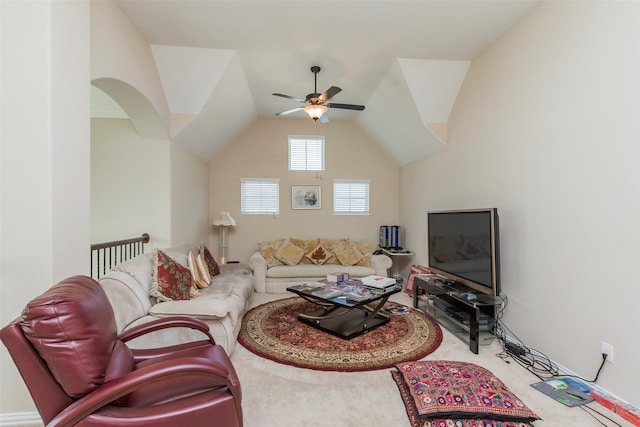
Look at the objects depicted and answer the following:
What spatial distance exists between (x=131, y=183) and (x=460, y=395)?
4234 millimetres

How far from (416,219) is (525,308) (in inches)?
104

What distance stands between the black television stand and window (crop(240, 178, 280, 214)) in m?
3.26

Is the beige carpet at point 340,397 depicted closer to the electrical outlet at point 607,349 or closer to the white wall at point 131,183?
the electrical outlet at point 607,349

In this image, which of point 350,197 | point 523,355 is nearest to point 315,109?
point 350,197

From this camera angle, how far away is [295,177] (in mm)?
5902

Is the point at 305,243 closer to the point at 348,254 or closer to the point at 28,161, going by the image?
the point at 348,254

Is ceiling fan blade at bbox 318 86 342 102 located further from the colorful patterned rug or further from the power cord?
the power cord

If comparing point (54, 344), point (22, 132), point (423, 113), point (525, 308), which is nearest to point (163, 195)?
point (22, 132)

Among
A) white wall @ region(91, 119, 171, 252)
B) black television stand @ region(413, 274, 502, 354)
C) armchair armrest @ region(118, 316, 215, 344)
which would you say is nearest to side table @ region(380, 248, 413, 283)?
black television stand @ region(413, 274, 502, 354)

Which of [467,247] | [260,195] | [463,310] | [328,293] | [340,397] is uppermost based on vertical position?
[260,195]

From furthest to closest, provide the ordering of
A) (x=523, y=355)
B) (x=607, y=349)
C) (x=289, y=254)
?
(x=289, y=254) < (x=523, y=355) < (x=607, y=349)

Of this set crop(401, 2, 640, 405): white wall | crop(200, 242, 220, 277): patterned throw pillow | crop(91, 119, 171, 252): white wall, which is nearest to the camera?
crop(401, 2, 640, 405): white wall

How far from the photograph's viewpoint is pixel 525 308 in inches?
110

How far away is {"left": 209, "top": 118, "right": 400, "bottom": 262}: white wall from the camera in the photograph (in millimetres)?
5750
